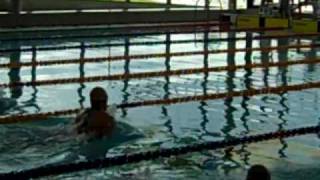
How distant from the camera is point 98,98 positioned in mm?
5238

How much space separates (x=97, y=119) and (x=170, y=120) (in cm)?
131

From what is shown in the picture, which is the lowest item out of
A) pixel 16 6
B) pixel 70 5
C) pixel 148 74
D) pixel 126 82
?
pixel 126 82

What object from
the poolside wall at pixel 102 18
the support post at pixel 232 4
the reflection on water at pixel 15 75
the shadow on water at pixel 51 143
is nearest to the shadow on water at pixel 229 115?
the shadow on water at pixel 51 143

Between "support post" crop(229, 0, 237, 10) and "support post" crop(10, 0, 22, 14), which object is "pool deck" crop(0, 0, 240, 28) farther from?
"support post" crop(229, 0, 237, 10)

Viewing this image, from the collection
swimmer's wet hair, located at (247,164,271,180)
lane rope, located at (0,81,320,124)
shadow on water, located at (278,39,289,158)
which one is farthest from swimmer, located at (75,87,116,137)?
swimmer's wet hair, located at (247,164,271,180)

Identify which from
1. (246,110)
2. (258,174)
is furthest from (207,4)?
(258,174)

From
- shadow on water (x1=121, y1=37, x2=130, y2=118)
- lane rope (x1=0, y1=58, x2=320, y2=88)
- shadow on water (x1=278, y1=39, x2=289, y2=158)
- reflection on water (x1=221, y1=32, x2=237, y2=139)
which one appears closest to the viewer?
Answer: shadow on water (x1=278, y1=39, x2=289, y2=158)

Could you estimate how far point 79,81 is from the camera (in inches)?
311

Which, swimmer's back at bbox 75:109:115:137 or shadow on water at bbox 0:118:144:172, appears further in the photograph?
swimmer's back at bbox 75:109:115:137

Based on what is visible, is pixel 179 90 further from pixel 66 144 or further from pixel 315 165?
pixel 315 165

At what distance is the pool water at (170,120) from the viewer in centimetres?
504

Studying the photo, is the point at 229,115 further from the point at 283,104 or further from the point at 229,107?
the point at 283,104

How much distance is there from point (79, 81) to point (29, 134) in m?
2.05

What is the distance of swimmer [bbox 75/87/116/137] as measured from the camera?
5.28 m
